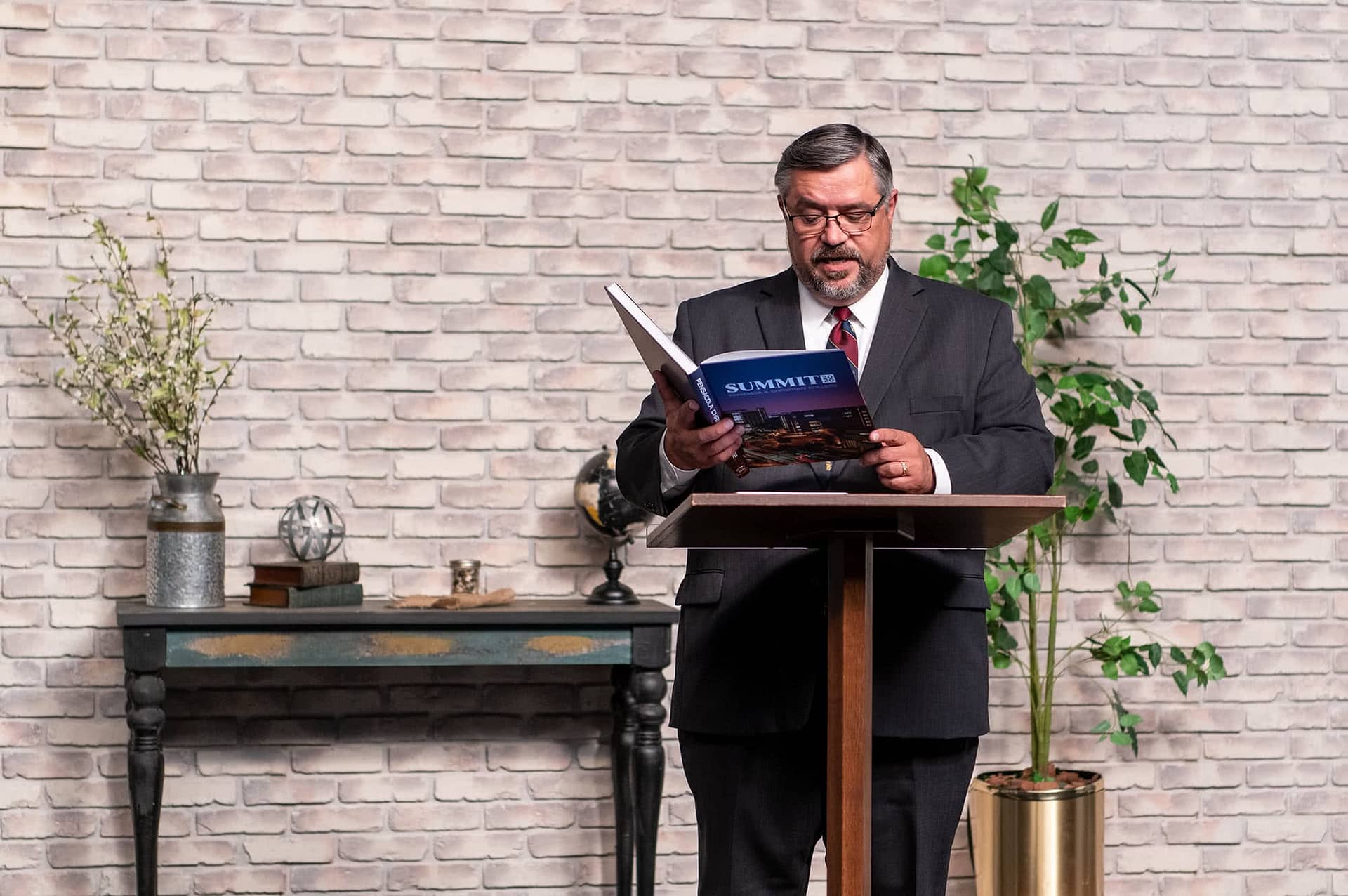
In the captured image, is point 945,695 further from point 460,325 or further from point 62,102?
point 62,102

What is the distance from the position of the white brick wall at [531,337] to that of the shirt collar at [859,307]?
4.42 ft

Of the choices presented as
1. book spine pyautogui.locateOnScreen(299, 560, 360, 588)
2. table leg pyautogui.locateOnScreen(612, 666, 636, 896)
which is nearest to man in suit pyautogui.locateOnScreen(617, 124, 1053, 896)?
table leg pyautogui.locateOnScreen(612, 666, 636, 896)

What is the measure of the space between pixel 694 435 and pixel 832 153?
56 cm

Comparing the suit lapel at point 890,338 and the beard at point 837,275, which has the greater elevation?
the beard at point 837,275

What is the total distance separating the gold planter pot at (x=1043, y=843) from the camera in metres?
3.02

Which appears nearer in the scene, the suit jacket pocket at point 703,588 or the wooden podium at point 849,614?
the wooden podium at point 849,614

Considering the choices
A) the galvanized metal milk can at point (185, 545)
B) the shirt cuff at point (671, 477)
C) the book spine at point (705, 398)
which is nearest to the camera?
the book spine at point (705, 398)

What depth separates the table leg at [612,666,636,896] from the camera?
3.05 metres

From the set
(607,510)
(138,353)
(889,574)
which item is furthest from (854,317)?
(138,353)

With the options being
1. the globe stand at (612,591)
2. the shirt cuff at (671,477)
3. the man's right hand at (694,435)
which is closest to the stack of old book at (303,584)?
the globe stand at (612,591)

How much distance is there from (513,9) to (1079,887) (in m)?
2.32

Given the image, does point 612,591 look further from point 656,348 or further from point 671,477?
point 656,348

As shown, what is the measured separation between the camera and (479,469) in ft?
10.7

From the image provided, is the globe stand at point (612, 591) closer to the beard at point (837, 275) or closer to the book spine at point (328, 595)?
the book spine at point (328, 595)
